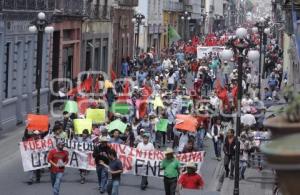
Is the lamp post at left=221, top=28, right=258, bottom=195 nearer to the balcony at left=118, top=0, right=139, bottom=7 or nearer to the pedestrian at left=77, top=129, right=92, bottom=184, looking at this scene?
the pedestrian at left=77, top=129, right=92, bottom=184

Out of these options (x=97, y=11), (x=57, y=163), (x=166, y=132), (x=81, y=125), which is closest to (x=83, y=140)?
(x=81, y=125)

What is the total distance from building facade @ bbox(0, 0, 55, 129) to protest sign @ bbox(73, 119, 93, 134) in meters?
6.09

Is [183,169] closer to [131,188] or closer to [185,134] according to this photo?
[131,188]

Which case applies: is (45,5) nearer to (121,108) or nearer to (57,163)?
(121,108)

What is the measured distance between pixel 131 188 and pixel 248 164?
4013 millimetres

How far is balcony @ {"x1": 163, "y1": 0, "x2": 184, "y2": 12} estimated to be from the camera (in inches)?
3138

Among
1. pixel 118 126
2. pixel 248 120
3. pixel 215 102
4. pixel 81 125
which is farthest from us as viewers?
pixel 215 102

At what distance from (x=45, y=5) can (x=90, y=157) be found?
1453cm

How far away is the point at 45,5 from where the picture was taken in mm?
30875

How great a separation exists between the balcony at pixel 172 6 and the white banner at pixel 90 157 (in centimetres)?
6181

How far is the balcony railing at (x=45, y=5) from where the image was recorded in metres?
25.8

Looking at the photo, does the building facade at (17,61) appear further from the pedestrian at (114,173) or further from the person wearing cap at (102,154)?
the pedestrian at (114,173)

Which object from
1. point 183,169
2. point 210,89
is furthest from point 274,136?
point 210,89

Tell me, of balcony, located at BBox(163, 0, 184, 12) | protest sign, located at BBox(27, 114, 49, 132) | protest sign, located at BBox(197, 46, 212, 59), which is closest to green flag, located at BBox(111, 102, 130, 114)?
protest sign, located at BBox(27, 114, 49, 132)
